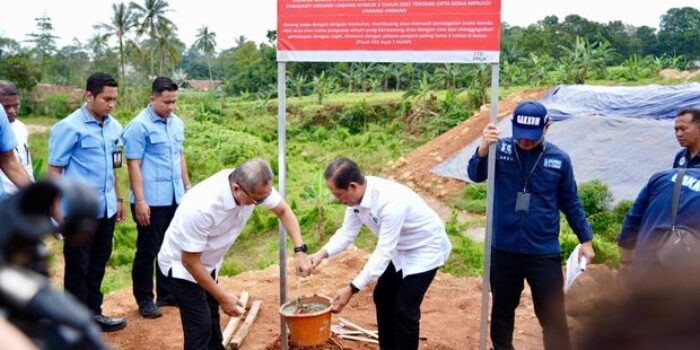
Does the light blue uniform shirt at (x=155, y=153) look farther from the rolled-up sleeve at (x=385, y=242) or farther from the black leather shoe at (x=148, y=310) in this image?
the rolled-up sleeve at (x=385, y=242)

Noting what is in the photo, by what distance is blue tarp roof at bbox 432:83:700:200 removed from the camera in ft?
36.2

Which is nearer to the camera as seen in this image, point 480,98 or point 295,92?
point 480,98

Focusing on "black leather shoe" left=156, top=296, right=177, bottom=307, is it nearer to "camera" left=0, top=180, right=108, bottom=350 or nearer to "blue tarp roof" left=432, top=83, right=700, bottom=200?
"camera" left=0, top=180, right=108, bottom=350

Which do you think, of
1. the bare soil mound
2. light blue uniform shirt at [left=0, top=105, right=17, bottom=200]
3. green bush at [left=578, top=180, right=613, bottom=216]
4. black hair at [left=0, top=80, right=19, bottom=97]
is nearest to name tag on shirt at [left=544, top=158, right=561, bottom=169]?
light blue uniform shirt at [left=0, top=105, right=17, bottom=200]

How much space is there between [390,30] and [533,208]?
140cm

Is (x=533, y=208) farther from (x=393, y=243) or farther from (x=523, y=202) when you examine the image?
(x=393, y=243)

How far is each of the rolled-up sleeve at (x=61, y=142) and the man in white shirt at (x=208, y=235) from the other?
51.9 inches

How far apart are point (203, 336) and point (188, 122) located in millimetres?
21349

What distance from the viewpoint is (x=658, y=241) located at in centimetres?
339

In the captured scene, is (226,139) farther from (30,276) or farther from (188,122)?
(30,276)

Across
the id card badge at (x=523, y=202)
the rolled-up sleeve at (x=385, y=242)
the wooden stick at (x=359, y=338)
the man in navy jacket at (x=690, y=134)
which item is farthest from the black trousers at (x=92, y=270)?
the man in navy jacket at (x=690, y=134)

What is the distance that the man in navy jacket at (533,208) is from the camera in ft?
12.7

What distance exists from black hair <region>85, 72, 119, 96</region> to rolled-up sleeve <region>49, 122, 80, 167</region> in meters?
0.30

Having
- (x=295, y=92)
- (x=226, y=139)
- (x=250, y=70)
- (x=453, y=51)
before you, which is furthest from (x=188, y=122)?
(x=453, y=51)
